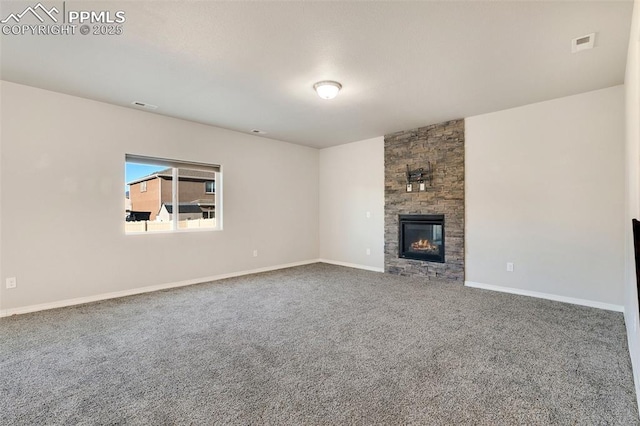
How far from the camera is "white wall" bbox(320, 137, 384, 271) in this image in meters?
6.00

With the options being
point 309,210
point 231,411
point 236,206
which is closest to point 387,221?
point 309,210

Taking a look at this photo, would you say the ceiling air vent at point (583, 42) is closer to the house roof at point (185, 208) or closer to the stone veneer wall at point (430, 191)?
the stone veneer wall at point (430, 191)

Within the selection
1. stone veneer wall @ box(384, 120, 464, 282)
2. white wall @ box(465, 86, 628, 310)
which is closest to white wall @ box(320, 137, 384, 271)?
stone veneer wall @ box(384, 120, 464, 282)

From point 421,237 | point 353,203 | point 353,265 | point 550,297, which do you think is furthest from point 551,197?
A: point 353,265

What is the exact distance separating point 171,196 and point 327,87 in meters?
3.08

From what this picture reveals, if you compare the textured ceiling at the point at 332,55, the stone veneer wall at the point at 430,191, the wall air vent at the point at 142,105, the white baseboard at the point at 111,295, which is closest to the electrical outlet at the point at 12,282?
the white baseboard at the point at 111,295

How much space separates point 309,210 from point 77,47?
477 cm

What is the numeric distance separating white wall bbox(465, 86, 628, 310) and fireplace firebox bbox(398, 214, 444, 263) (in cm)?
47

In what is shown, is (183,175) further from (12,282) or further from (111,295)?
(12,282)

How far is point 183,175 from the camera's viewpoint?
4996 mm

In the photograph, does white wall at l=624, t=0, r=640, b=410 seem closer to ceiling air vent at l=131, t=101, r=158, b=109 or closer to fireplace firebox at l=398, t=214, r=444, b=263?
fireplace firebox at l=398, t=214, r=444, b=263

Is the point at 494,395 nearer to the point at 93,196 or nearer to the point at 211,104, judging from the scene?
the point at 211,104

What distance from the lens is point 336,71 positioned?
10.3 ft

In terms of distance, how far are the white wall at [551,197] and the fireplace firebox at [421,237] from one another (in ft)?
1.53
